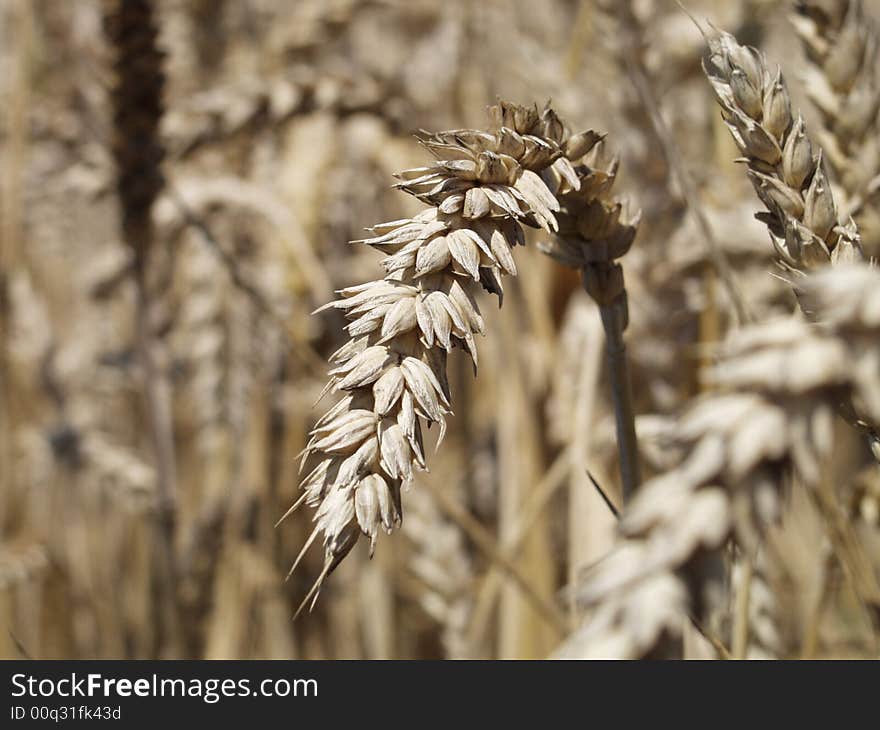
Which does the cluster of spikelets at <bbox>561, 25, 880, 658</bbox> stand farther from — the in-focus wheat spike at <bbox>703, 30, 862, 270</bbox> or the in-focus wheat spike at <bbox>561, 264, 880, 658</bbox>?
the in-focus wheat spike at <bbox>703, 30, 862, 270</bbox>

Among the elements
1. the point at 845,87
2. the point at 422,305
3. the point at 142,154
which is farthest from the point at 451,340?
the point at 142,154

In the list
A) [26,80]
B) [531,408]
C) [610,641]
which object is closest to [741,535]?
[610,641]

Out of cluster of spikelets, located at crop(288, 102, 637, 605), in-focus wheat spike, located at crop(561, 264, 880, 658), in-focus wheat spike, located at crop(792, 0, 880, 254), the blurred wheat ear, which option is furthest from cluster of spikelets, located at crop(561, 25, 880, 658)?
the blurred wheat ear

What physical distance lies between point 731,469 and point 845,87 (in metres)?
0.43

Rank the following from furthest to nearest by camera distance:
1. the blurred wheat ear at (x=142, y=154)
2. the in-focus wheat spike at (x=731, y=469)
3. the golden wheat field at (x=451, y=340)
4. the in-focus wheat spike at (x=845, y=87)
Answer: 1. the blurred wheat ear at (x=142, y=154)
2. the in-focus wheat spike at (x=845, y=87)
3. the golden wheat field at (x=451, y=340)
4. the in-focus wheat spike at (x=731, y=469)

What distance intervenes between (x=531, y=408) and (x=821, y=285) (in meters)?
0.78

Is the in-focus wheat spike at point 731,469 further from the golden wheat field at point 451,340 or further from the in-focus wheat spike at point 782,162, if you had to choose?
the in-focus wheat spike at point 782,162

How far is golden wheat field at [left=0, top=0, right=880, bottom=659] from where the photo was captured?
311 millimetres

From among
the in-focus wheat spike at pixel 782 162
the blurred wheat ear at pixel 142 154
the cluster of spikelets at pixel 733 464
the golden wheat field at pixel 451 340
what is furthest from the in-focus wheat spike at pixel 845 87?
the blurred wheat ear at pixel 142 154

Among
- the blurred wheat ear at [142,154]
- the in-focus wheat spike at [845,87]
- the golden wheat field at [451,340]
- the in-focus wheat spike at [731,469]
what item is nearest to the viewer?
the in-focus wheat spike at [731,469]

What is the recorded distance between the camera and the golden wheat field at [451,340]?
12.2 inches

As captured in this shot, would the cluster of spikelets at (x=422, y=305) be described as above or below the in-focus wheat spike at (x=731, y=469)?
above

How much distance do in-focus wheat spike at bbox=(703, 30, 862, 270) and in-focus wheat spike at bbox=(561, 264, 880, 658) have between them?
185mm

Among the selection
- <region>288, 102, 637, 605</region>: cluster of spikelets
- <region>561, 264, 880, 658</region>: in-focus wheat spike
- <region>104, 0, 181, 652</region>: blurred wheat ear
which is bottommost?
<region>561, 264, 880, 658</region>: in-focus wheat spike
